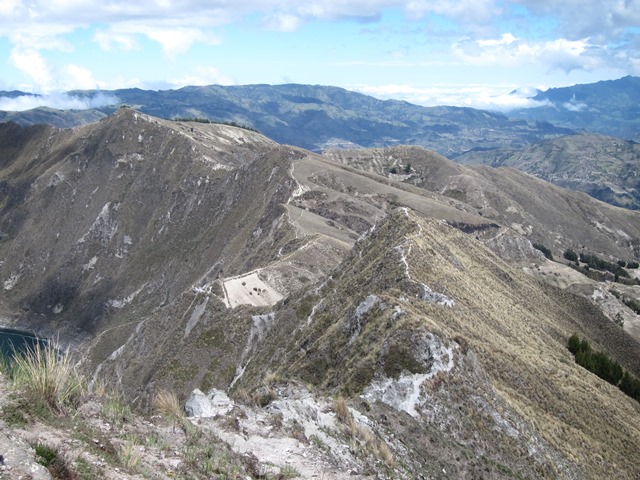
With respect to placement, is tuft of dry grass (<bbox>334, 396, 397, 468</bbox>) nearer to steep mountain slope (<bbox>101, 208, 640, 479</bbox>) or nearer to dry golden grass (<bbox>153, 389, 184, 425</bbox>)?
steep mountain slope (<bbox>101, 208, 640, 479</bbox>)

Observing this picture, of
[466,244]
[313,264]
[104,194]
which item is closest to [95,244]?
[104,194]

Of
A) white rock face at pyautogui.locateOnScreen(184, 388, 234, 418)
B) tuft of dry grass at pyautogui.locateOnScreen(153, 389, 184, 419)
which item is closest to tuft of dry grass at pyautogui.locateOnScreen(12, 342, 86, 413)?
tuft of dry grass at pyautogui.locateOnScreen(153, 389, 184, 419)

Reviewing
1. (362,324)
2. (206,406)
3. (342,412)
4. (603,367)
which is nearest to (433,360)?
(362,324)

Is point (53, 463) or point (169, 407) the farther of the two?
point (169, 407)

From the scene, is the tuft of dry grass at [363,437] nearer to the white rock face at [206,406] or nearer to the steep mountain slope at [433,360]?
the steep mountain slope at [433,360]

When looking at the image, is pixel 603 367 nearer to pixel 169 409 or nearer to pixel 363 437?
pixel 363 437

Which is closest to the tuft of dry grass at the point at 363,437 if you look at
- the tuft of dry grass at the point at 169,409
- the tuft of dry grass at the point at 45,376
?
the tuft of dry grass at the point at 169,409
